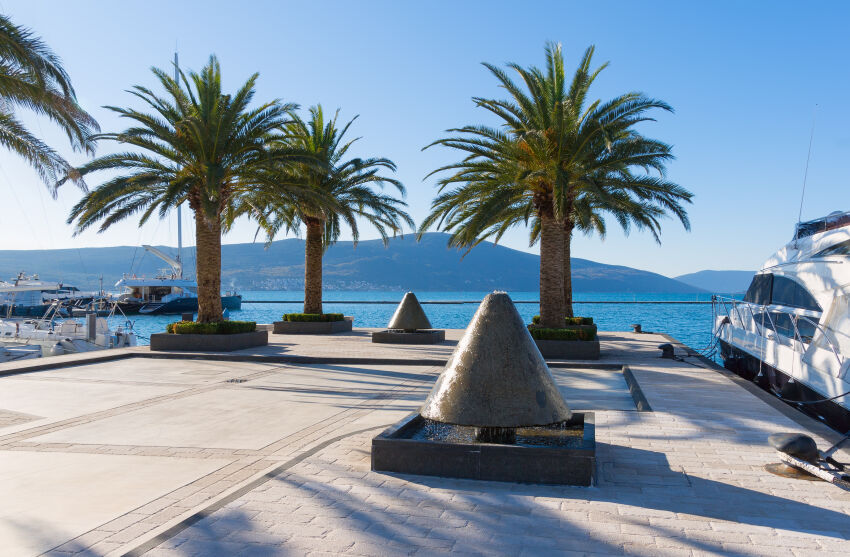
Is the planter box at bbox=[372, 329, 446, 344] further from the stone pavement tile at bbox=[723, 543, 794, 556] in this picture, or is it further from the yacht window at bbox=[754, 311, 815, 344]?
the stone pavement tile at bbox=[723, 543, 794, 556]

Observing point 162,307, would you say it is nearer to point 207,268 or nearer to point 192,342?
point 207,268

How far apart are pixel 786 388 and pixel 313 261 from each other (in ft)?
61.9

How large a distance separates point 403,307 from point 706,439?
15.5 metres

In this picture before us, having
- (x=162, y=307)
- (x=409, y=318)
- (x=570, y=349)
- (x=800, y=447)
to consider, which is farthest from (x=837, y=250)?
(x=162, y=307)

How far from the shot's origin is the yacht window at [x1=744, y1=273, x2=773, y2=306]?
14609 millimetres

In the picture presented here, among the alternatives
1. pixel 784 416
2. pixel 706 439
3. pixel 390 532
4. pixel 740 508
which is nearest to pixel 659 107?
pixel 784 416

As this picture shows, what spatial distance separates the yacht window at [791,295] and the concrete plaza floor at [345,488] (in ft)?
8.53

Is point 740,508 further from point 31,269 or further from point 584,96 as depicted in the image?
point 31,269

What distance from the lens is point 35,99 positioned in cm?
1279

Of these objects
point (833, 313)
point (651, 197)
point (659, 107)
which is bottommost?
point (833, 313)

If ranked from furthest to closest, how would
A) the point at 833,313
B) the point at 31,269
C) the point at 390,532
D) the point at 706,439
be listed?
the point at 31,269, the point at 833,313, the point at 706,439, the point at 390,532

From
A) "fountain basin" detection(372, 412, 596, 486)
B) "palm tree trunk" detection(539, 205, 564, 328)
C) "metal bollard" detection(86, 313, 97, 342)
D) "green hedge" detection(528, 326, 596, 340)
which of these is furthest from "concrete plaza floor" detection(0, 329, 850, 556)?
"metal bollard" detection(86, 313, 97, 342)

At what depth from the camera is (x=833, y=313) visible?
9992mm

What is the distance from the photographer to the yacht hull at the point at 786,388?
8906mm
